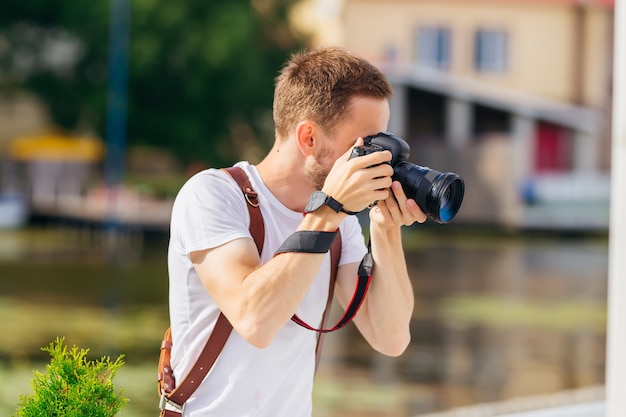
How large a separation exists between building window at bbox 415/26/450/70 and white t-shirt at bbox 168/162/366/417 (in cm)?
3086

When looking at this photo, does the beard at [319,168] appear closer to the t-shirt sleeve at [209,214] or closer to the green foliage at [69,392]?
the t-shirt sleeve at [209,214]

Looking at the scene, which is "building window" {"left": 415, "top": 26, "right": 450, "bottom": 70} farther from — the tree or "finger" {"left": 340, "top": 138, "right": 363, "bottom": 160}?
"finger" {"left": 340, "top": 138, "right": 363, "bottom": 160}

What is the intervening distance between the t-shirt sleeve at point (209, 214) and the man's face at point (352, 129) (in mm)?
175

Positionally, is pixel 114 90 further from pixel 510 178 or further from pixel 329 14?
pixel 510 178

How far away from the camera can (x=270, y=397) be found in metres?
2.07

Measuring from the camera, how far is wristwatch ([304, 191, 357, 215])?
1.96 m

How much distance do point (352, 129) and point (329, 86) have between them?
93mm

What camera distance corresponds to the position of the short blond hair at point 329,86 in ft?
6.72

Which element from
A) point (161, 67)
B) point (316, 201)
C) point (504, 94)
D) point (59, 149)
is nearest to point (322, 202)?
point (316, 201)

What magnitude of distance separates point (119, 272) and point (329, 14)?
1811cm

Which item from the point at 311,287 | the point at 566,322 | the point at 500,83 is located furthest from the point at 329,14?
the point at 311,287

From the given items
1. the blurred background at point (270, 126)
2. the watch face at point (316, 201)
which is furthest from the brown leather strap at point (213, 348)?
the blurred background at point (270, 126)

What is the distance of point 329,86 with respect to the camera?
2047mm

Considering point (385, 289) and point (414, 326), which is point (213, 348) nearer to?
point (385, 289)
